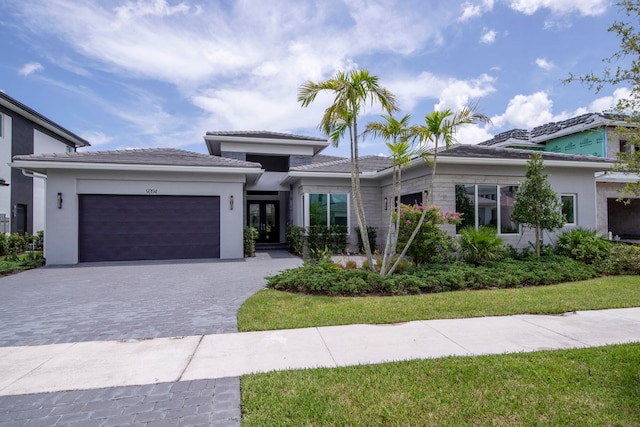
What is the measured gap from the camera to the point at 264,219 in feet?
64.7

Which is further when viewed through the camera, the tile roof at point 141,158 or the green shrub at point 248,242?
the green shrub at point 248,242

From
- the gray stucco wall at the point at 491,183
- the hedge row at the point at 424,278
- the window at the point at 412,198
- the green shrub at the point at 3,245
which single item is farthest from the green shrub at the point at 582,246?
the green shrub at the point at 3,245

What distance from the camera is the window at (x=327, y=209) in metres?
15.3

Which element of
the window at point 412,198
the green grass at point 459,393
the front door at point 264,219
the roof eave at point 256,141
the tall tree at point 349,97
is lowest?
the green grass at point 459,393

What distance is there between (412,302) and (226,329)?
3.46 meters

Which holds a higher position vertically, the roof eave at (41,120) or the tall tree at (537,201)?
the roof eave at (41,120)

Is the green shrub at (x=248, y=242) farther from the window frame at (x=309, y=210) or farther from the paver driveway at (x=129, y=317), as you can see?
the window frame at (x=309, y=210)

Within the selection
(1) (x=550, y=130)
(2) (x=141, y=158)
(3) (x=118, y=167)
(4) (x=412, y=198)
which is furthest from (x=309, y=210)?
(1) (x=550, y=130)

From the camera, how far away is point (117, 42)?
10.7m

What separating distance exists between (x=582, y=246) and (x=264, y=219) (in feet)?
47.3

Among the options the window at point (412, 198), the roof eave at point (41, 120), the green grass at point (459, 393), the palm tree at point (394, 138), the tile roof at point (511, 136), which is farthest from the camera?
the tile roof at point (511, 136)

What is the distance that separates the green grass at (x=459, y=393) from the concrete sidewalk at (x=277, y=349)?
36cm

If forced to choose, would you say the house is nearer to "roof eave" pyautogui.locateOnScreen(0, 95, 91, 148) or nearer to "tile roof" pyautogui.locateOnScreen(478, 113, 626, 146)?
"roof eave" pyautogui.locateOnScreen(0, 95, 91, 148)

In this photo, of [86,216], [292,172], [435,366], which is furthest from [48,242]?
[435,366]
